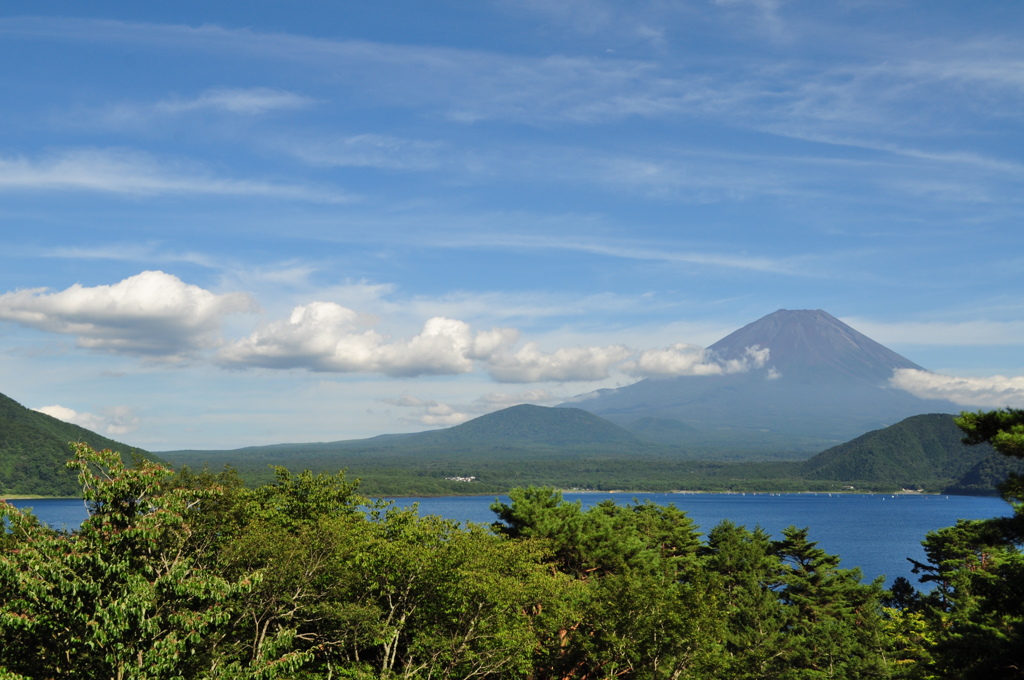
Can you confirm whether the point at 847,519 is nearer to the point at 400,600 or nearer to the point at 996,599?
the point at 996,599

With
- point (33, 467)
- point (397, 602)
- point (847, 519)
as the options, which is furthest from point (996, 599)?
point (33, 467)

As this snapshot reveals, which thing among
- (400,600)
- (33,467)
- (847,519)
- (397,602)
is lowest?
(847,519)

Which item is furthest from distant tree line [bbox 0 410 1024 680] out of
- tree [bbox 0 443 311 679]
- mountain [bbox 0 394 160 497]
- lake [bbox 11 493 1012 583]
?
mountain [bbox 0 394 160 497]

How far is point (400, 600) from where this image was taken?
19.0 meters

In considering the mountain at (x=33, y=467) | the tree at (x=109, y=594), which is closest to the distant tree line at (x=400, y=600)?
the tree at (x=109, y=594)

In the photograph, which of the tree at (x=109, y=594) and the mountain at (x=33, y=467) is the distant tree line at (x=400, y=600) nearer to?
the tree at (x=109, y=594)

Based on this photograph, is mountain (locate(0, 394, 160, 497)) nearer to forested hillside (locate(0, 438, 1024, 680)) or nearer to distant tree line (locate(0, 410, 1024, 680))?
forested hillside (locate(0, 438, 1024, 680))

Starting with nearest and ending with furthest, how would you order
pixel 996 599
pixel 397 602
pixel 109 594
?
pixel 109 594 < pixel 996 599 < pixel 397 602

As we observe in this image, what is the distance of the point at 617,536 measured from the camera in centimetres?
3406

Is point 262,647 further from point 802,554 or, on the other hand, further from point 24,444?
point 24,444

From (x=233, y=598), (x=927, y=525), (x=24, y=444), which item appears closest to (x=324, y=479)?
(x=233, y=598)

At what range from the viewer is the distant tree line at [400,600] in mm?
11906

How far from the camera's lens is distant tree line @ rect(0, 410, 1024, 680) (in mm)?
11906

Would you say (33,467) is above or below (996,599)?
below
